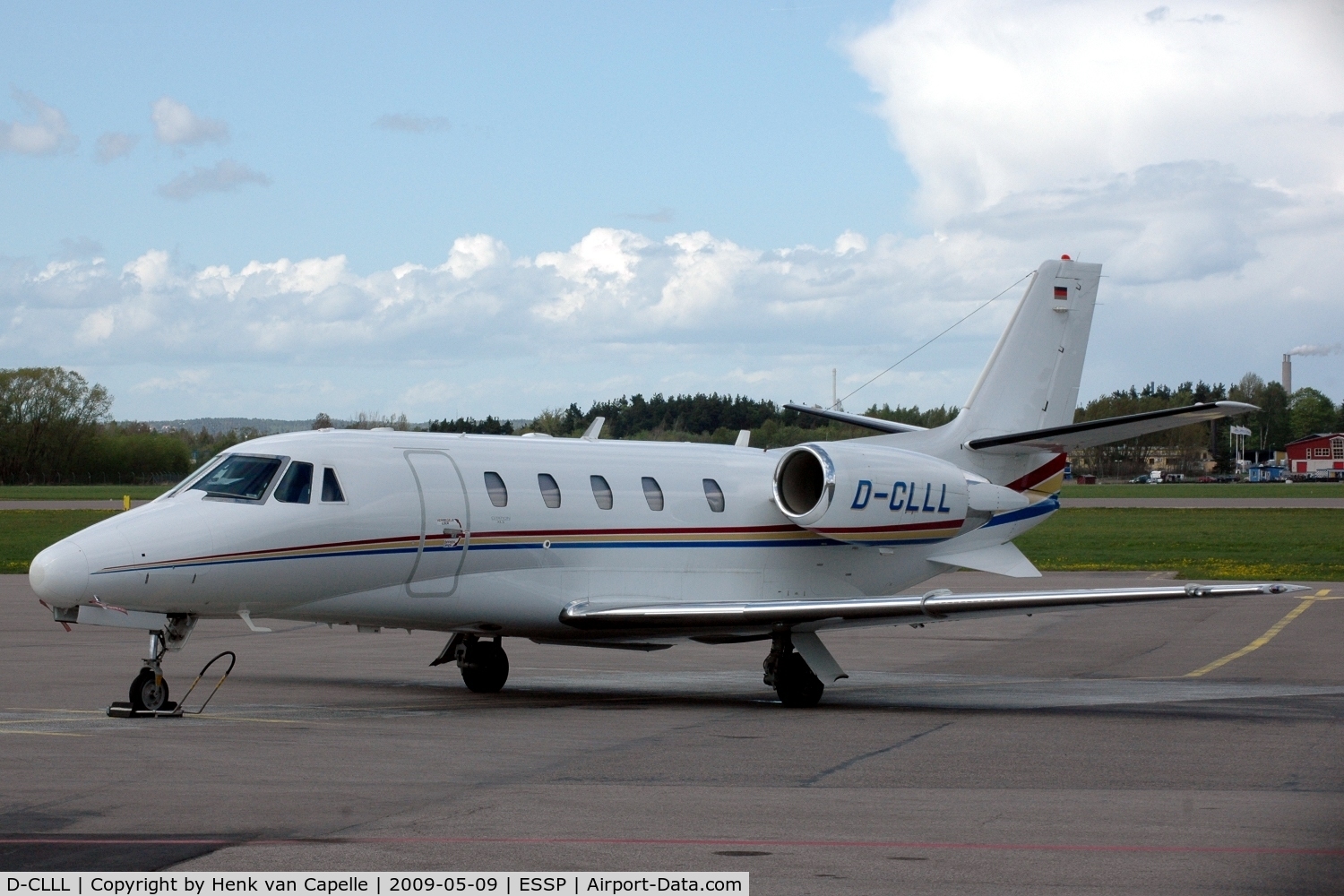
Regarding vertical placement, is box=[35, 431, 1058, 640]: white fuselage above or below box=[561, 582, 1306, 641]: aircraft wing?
above

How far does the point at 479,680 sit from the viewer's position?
58.8ft

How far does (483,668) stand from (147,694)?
4406mm

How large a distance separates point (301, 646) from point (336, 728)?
33.9 ft

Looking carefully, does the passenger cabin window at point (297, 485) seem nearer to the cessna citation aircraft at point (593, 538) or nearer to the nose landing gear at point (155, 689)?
the cessna citation aircraft at point (593, 538)

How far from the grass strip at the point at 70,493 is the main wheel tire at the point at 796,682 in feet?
220

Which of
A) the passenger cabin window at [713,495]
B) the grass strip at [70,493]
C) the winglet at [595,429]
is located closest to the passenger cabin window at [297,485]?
the winglet at [595,429]

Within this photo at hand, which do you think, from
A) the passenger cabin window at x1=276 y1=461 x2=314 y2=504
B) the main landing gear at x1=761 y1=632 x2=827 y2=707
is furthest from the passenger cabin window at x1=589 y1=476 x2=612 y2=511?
the passenger cabin window at x1=276 y1=461 x2=314 y2=504

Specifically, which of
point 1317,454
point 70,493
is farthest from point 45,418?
point 1317,454

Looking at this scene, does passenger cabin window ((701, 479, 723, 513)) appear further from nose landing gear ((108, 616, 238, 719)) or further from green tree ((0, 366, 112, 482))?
green tree ((0, 366, 112, 482))

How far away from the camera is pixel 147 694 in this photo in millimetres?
14523

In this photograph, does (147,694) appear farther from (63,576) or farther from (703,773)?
(703,773)

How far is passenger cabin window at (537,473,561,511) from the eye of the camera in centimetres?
1694

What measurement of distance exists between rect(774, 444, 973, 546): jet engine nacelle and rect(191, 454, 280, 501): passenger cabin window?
6.31 meters

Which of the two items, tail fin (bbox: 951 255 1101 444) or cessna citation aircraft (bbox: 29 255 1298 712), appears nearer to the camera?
cessna citation aircraft (bbox: 29 255 1298 712)
